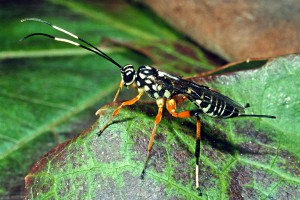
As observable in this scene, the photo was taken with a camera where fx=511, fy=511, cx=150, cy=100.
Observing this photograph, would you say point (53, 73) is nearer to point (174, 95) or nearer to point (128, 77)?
point (128, 77)

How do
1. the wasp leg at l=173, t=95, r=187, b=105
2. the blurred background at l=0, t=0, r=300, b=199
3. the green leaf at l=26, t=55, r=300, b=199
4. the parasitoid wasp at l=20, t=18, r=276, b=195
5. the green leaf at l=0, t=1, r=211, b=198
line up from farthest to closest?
1. the blurred background at l=0, t=0, r=300, b=199
2. the green leaf at l=0, t=1, r=211, b=198
3. the wasp leg at l=173, t=95, r=187, b=105
4. the parasitoid wasp at l=20, t=18, r=276, b=195
5. the green leaf at l=26, t=55, r=300, b=199

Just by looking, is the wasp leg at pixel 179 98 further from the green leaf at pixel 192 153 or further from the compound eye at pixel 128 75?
the compound eye at pixel 128 75

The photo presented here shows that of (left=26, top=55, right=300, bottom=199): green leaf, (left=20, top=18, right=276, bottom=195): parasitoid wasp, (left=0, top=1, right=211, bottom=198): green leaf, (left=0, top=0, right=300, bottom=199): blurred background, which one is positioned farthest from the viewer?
(left=0, top=0, right=300, bottom=199): blurred background

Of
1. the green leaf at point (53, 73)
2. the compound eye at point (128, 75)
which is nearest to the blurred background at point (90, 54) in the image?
the green leaf at point (53, 73)

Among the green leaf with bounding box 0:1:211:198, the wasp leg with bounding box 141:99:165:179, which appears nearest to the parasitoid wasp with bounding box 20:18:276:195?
the wasp leg with bounding box 141:99:165:179

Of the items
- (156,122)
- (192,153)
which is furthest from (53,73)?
(192,153)

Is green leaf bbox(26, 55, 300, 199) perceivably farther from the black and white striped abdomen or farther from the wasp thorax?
the wasp thorax
